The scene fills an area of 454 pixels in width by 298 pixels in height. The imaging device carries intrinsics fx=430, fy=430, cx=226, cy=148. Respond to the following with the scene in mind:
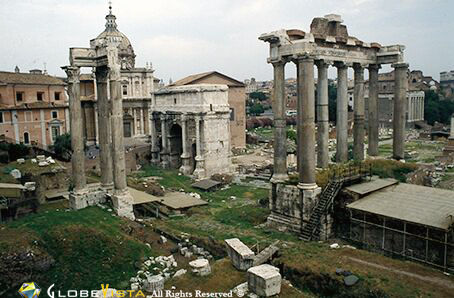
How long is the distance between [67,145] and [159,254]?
26709 mm

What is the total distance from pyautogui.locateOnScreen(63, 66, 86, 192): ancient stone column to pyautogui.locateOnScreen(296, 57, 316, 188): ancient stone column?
32.4 feet

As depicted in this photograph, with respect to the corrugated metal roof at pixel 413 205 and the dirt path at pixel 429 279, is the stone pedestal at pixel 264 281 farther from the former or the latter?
the corrugated metal roof at pixel 413 205

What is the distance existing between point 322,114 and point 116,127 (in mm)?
9487

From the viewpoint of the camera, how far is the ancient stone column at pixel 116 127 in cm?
1925

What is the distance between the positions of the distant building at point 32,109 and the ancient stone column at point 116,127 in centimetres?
2395

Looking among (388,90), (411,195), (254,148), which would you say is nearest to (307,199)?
(411,195)

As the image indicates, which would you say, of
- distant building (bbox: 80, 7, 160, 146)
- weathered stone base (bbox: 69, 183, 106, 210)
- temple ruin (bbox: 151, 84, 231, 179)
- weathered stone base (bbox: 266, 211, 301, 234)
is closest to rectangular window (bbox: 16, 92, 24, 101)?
distant building (bbox: 80, 7, 160, 146)

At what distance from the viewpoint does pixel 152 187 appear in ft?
92.5

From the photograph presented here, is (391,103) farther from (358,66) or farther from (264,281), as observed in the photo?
(264,281)

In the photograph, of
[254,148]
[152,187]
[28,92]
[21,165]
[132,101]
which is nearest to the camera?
[21,165]

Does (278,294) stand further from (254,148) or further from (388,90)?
(388,90)

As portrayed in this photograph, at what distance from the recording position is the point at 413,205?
1570 centimetres

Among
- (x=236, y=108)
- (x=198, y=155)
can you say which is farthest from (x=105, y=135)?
(x=236, y=108)

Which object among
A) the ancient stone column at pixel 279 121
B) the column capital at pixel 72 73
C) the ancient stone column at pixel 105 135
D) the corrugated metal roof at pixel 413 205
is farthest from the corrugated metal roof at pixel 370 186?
the column capital at pixel 72 73
